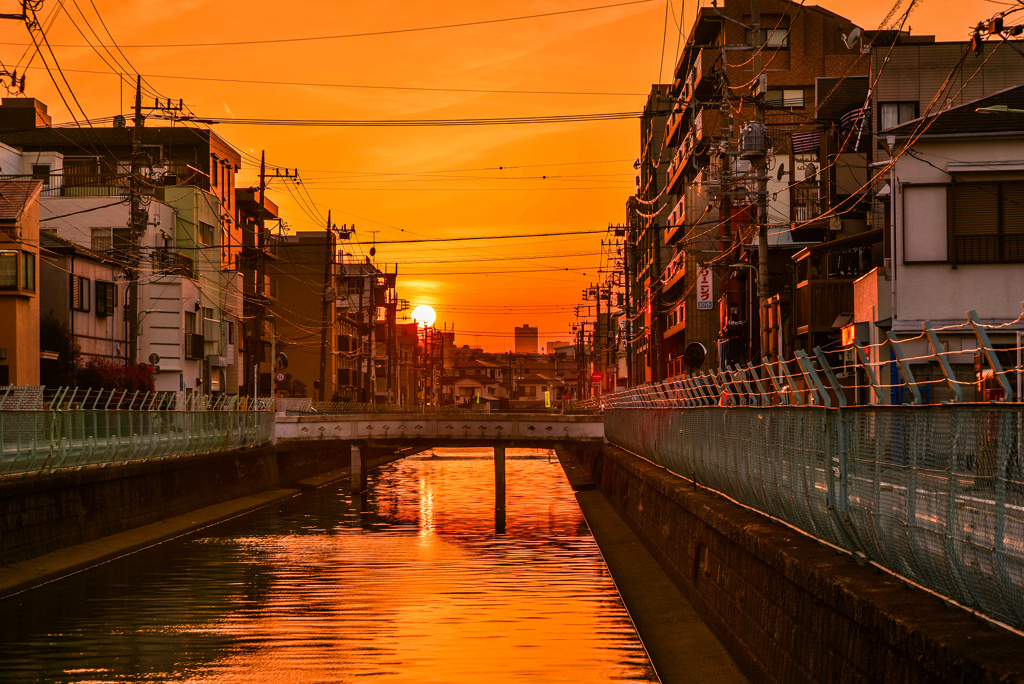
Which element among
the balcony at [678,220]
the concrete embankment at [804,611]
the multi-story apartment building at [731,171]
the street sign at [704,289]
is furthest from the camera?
the balcony at [678,220]

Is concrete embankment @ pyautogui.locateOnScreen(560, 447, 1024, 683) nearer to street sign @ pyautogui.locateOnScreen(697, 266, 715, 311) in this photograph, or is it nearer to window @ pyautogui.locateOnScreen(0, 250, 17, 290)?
window @ pyautogui.locateOnScreen(0, 250, 17, 290)

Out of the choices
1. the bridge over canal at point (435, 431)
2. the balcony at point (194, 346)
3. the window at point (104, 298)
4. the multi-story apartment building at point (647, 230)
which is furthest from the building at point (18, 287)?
the multi-story apartment building at point (647, 230)

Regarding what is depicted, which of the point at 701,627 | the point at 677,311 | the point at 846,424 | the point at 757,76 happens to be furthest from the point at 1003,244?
the point at 677,311

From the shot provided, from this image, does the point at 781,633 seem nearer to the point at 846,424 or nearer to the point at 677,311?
the point at 846,424

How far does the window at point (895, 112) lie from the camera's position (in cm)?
4522

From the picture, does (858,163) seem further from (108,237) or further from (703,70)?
(108,237)

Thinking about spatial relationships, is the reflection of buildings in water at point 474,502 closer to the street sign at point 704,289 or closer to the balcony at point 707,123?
the street sign at point 704,289

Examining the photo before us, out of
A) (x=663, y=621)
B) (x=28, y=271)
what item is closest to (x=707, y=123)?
(x=28, y=271)

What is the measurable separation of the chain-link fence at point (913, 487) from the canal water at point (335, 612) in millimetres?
5878

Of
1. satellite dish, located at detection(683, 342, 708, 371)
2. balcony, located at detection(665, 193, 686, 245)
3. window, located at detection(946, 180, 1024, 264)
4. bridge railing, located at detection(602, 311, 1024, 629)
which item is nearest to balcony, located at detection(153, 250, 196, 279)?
satellite dish, located at detection(683, 342, 708, 371)

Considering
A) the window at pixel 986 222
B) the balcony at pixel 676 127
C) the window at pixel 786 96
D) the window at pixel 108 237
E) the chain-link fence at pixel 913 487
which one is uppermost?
the balcony at pixel 676 127

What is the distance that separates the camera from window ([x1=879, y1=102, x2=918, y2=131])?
4522 cm

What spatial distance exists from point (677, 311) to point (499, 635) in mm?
62823

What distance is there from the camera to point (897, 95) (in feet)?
148
